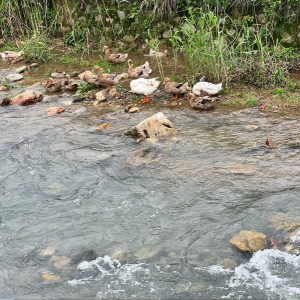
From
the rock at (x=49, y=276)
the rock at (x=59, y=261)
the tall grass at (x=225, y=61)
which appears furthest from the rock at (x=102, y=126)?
the rock at (x=49, y=276)

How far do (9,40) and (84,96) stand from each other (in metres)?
5.04

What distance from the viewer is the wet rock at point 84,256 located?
141 inches

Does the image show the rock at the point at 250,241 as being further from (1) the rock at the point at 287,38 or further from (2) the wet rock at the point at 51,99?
(1) the rock at the point at 287,38

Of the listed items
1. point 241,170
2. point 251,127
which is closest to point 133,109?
point 251,127

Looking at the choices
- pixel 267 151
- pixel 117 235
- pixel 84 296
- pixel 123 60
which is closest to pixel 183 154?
pixel 267 151

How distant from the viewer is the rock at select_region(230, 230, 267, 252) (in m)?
3.48

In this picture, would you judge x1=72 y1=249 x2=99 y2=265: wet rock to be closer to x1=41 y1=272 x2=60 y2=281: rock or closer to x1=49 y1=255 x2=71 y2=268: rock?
x1=49 y1=255 x2=71 y2=268: rock

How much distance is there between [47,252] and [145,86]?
13.8 ft

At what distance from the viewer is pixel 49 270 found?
346 centimetres

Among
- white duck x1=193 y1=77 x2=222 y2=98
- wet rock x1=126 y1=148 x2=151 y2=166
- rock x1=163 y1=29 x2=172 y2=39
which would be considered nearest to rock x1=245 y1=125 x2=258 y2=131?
white duck x1=193 y1=77 x2=222 y2=98

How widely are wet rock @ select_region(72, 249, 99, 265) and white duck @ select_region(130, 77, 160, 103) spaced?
4100 mm

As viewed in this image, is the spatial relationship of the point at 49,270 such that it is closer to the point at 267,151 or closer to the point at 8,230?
the point at 8,230

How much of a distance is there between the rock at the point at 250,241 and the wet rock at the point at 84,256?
1272mm

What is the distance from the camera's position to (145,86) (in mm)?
7191
